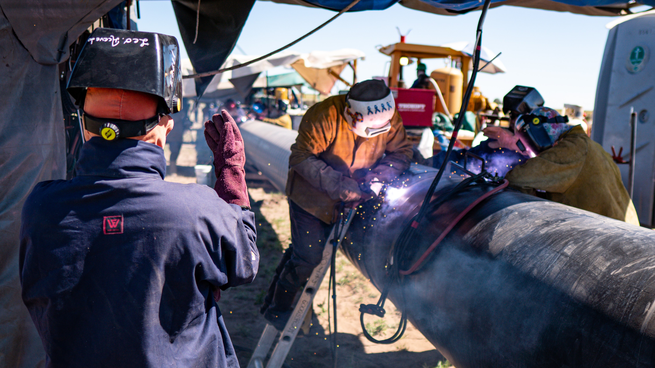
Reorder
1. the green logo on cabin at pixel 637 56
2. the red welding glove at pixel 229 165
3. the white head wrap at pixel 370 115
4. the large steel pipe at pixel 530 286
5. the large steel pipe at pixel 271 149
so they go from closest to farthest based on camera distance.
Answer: the large steel pipe at pixel 530 286, the red welding glove at pixel 229 165, the white head wrap at pixel 370 115, the green logo on cabin at pixel 637 56, the large steel pipe at pixel 271 149

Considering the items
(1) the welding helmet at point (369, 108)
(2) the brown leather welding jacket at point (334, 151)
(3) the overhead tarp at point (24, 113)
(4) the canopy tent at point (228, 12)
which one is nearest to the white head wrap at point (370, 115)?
(1) the welding helmet at point (369, 108)

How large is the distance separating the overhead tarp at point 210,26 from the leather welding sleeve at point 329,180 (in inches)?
54.8

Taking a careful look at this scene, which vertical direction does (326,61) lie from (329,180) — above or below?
above

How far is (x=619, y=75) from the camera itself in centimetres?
609

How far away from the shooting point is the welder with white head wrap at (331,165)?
9.39ft

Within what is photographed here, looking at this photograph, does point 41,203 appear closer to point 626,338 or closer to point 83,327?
point 83,327

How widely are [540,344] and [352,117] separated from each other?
181 cm

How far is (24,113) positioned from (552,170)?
286 cm

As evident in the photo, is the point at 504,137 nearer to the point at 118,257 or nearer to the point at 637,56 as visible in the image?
the point at 118,257

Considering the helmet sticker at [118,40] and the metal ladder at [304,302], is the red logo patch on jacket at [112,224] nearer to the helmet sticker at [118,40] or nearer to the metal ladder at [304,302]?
the helmet sticker at [118,40]

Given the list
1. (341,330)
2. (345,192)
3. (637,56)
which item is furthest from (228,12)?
(637,56)

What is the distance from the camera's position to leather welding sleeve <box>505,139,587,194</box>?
8.10 ft

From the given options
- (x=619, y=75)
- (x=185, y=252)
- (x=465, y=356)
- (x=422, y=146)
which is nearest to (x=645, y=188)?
(x=619, y=75)

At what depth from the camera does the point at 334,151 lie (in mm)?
3129
